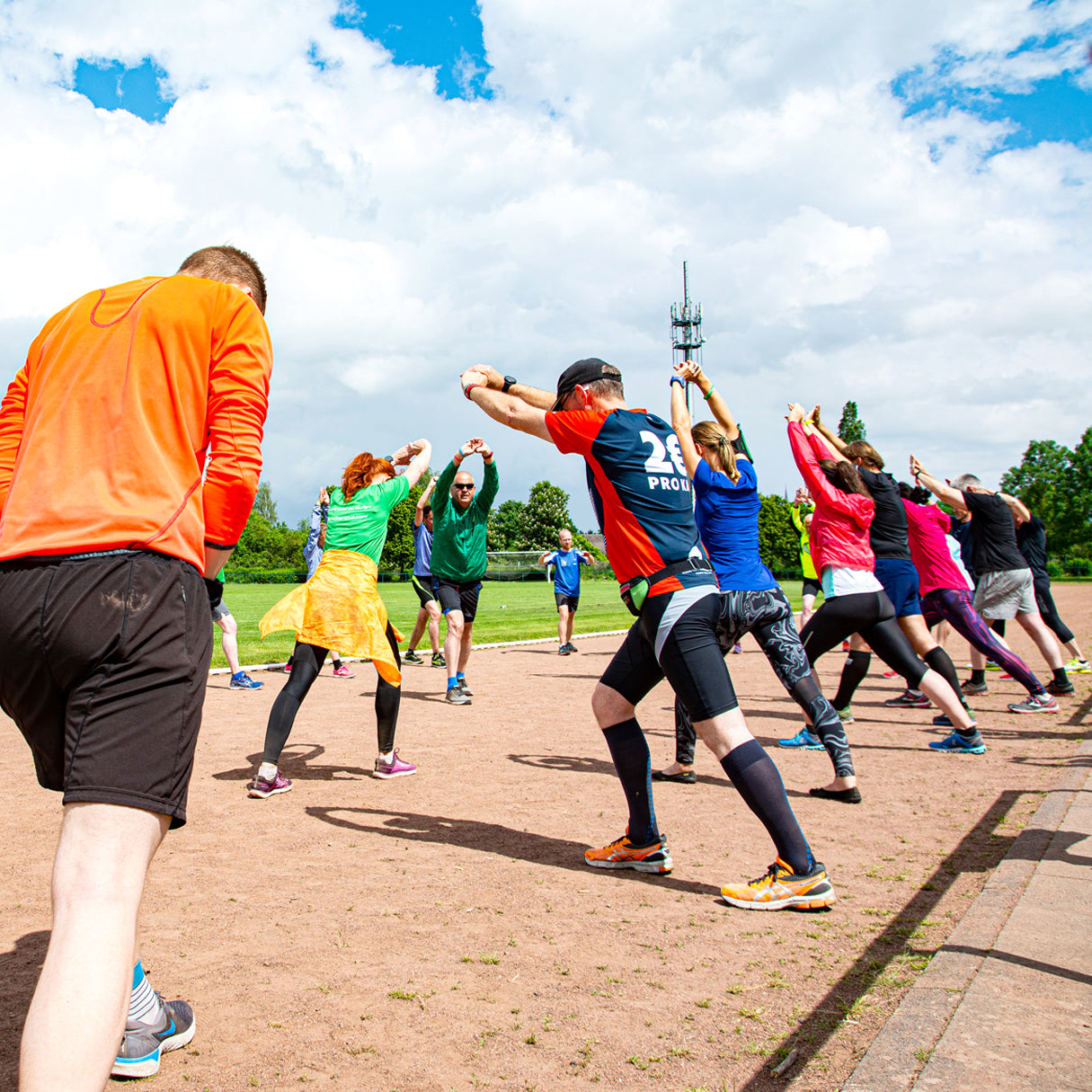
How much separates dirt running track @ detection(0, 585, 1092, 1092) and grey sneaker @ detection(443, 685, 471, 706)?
8.07 feet

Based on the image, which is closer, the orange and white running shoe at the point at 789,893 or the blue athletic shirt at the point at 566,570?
the orange and white running shoe at the point at 789,893

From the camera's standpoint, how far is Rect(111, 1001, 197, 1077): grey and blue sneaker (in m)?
2.43

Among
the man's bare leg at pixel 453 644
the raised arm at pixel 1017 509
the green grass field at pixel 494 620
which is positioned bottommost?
the green grass field at pixel 494 620

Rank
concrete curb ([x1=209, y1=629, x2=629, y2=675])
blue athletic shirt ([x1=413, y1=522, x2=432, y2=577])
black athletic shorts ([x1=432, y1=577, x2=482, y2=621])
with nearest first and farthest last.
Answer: black athletic shorts ([x1=432, y1=577, x2=482, y2=621])
concrete curb ([x1=209, y1=629, x2=629, y2=675])
blue athletic shirt ([x1=413, y1=522, x2=432, y2=577])

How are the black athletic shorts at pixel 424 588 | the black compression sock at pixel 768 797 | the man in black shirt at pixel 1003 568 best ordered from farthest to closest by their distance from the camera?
the black athletic shorts at pixel 424 588 < the man in black shirt at pixel 1003 568 < the black compression sock at pixel 768 797

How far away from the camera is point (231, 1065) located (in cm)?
250

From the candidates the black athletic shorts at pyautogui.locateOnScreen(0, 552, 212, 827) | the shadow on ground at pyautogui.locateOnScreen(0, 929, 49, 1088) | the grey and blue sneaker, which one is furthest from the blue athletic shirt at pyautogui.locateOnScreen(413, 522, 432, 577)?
the black athletic shorts at pyautogui.locateOnScreen(0, 552, 212, 827)

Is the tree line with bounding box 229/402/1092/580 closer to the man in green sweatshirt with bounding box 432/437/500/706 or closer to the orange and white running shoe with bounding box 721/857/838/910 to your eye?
the man in green sweatshirt with bounding box 432/437/500/706

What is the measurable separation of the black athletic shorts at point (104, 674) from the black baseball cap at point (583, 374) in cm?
247

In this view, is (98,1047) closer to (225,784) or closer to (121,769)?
(121,769)

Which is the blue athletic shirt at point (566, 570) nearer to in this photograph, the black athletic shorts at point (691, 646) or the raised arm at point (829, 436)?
the raised arm at point (829, 436)

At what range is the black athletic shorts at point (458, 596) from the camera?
9828 mm

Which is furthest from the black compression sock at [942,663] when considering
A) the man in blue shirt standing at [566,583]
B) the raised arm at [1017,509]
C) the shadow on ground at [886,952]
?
the man in blue shirt standing at [566,583]

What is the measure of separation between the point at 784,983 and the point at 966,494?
7.41 meters
